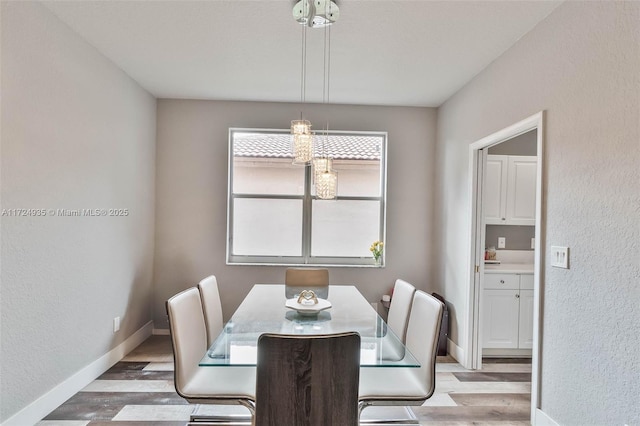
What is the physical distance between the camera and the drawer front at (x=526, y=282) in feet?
10.9

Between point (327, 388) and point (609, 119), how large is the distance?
6.09 ft

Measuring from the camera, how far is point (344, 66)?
9.73ft

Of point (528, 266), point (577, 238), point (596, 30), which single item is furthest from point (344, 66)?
point (528, 266)

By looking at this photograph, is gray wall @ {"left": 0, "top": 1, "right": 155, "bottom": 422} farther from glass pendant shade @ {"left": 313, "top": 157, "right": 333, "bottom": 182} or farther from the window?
glass pendant shade @ {"left": 313, "top": 157, "right": 333, "bottom": 182}

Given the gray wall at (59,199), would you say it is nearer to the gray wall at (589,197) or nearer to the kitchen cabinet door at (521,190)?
the gray wall at (589,197)

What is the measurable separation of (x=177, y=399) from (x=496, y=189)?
3.47 meters

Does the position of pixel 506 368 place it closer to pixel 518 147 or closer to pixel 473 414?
pixel 473 414

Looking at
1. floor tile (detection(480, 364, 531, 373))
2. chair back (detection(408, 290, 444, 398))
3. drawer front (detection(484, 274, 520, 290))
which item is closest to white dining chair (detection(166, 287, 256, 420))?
chair back (detection(408, 290, 444, 398))

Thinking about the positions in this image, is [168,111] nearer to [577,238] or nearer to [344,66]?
[344,66]

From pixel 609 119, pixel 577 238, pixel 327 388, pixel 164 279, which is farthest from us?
pixel 164 279

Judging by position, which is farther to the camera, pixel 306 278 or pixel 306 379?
pixel 306 278

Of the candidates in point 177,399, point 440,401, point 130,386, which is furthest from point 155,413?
point 440,401

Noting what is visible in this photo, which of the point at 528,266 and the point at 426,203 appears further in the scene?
the point at 426,203

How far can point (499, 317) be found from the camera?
3.33 m
